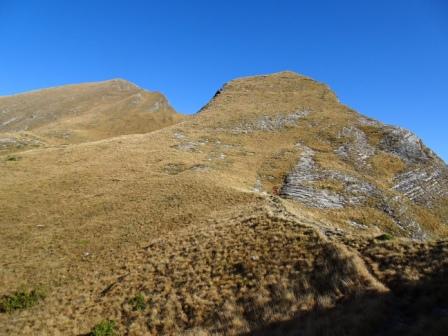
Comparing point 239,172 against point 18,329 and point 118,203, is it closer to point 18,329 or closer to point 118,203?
point 118,203

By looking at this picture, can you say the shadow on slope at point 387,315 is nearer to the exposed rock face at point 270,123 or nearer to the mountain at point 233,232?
the mountain at point 233,232

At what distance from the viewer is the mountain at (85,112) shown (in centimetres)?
10312

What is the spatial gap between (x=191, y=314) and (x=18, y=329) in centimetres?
1035

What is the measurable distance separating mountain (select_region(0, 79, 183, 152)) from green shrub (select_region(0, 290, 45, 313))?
66016mm

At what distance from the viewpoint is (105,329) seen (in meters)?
18.1

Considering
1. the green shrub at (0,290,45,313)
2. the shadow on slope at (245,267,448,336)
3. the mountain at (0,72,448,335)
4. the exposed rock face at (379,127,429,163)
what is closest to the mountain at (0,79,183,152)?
the mountain at (0,72,448,335)

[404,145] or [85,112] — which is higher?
[85,112]

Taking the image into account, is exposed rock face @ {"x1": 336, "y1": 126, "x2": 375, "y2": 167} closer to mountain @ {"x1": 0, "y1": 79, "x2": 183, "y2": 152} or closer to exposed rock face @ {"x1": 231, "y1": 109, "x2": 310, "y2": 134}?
exposed rock face @ {"x1": 231, "y1": 109, "x2": 310, "y2": 134}

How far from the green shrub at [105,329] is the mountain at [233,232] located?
0.56m

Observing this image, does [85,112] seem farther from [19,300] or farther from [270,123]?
[19,300]

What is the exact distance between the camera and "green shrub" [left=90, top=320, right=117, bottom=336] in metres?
17.8

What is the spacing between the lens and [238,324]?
15672 millimetres

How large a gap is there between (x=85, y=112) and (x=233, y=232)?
4742 inches

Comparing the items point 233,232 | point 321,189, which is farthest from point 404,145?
point 233,232
